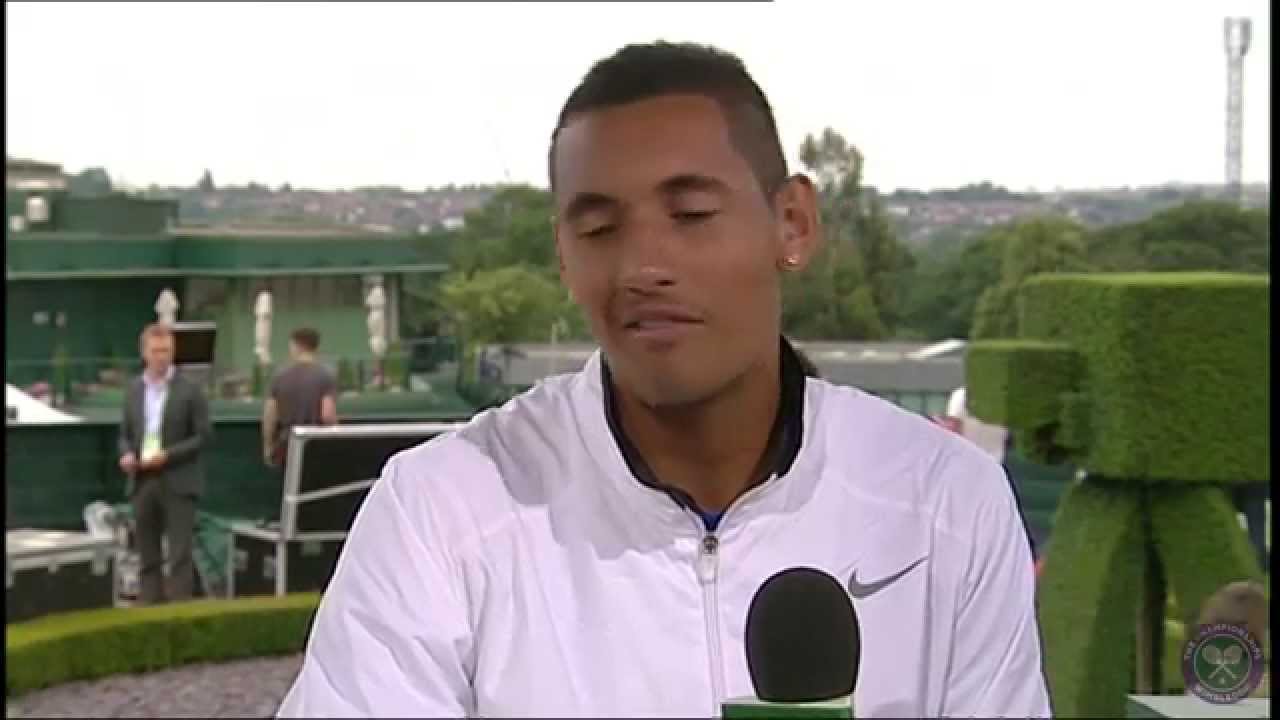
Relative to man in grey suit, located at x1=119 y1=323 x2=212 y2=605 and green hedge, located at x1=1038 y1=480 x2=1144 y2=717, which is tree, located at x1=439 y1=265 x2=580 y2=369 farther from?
green hedge, located at x1=1038 y1=480 x2=1144 y2=717

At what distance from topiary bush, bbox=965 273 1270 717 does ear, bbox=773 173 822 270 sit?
2.37m

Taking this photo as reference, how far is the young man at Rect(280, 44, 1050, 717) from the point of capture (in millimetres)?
943

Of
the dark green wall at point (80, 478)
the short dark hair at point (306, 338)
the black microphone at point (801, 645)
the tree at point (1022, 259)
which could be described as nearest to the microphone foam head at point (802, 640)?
the black microphone at point (801, 645)

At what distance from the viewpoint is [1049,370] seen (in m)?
3.65

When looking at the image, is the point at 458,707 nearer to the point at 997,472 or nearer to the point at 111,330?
the point at 997,472

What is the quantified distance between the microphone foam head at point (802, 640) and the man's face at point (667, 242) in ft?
0.69

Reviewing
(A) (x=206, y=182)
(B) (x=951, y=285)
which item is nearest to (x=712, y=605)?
(B) (x=951, y=285)

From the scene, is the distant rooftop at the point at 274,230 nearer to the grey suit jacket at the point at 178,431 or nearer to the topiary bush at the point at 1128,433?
the grey suit jacket at the point at 178,431

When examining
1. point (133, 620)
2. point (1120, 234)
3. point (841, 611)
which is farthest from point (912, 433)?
point (133, 620)

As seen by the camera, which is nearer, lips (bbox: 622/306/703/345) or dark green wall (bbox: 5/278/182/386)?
lips (bbox: 622/306/703/345)

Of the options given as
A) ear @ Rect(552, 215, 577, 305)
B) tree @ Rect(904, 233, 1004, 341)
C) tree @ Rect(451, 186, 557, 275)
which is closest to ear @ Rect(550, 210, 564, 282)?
ear @ Rect(552, 215, 577, 305)

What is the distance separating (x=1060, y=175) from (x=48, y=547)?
2666 mm

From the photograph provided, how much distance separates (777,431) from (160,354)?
3.41 metres

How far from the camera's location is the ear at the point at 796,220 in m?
1.02
